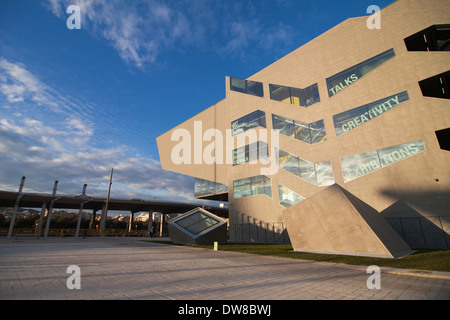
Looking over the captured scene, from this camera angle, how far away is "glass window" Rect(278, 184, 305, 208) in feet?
82.4

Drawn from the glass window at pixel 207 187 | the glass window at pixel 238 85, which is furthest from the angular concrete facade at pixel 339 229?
the glass window at pixel 238 85

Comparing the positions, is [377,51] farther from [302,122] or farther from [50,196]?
[50,196]

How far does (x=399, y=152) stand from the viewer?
61.2 ft

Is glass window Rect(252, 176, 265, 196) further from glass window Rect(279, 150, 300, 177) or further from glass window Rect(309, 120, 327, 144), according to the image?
glass window Rect(309, 120, 327, 144)

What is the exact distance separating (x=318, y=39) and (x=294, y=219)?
23.5 metres

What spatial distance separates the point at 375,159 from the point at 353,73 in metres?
9.67

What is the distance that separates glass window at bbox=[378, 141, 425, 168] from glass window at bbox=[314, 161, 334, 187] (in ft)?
15.3

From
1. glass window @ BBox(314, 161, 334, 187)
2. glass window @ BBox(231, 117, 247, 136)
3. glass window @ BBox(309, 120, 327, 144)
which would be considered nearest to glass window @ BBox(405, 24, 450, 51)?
glass window @ BBox(309, 120, 327, 144)

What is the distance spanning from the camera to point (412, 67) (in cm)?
1895

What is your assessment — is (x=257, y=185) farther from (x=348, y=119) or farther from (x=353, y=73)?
(x=353, y=73)

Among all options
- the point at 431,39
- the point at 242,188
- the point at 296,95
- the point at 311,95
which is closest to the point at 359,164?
the point at 311,95
